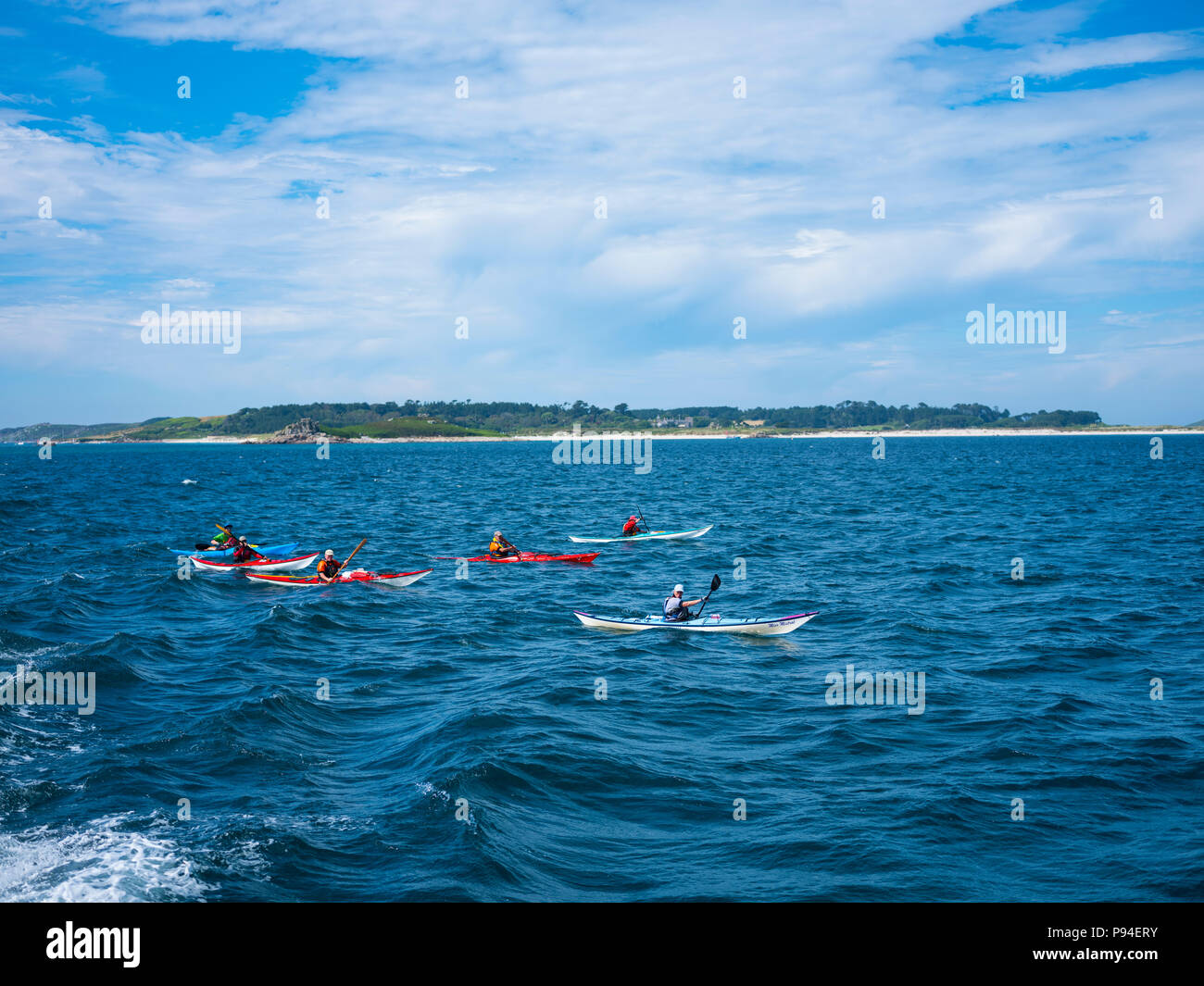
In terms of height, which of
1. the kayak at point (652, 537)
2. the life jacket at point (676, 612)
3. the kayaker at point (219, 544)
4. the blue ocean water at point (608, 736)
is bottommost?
the blue ocean water at point (608, 736)

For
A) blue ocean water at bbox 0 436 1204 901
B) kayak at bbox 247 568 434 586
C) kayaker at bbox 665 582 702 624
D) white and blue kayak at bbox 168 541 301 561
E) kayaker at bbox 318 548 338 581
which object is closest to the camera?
blue ocean water at bbox 0 436 1204 901

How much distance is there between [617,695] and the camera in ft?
73.5

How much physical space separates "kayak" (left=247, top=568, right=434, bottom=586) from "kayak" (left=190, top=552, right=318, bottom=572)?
1051mm

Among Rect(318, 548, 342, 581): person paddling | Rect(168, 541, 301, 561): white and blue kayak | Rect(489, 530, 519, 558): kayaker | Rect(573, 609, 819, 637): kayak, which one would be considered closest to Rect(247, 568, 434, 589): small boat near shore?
Rect(318, 548, 342, 581): person paddling

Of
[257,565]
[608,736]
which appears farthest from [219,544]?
[608,736]

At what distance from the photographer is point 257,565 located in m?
40.7

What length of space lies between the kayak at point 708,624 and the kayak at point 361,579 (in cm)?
1097

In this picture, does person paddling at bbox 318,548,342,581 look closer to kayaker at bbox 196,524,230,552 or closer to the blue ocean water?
the blue ocean water

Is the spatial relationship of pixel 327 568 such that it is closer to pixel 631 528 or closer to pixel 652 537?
pixel 631 528

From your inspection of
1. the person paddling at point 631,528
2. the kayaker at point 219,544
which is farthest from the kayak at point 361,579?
the person paddling at point 631,528

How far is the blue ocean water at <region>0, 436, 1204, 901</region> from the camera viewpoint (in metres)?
13.3

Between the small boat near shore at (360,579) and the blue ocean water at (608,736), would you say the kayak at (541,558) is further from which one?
the small boat near shore at (360,579)

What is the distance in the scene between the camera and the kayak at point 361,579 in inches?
1485

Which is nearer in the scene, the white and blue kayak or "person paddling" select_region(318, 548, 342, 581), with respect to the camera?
"person paddling" select_region(318, 548, 342, 581)
